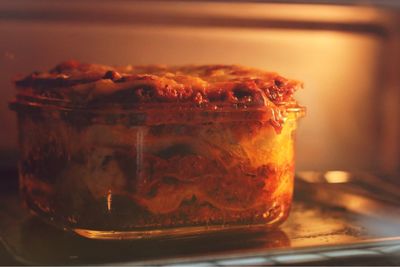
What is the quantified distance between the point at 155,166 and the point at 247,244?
14cm

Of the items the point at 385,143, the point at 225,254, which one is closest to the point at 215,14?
the point at 385,143

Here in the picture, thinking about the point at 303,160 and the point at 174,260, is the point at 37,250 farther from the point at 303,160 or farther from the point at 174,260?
the point at 303,160

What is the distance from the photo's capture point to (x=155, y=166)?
2.26 feet

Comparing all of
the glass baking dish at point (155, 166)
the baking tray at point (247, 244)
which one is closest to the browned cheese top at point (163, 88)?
the glass baking dish at point (155, 166)

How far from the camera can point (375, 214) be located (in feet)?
2.89

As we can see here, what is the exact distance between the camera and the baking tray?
0.62m

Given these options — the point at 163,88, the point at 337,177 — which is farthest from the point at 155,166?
the point at 337,177

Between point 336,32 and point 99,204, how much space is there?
2.19 feet

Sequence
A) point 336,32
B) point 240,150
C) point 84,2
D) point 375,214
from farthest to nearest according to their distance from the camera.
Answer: point 336,32, point 84,2, point 375,214, point 240,150

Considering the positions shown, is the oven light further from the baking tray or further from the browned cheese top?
the browned cheese top

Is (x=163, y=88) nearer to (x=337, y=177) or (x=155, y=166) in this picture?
(x=155, y=166)

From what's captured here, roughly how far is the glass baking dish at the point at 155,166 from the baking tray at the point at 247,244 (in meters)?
0.02

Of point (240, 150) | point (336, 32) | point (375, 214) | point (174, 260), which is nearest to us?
point (174, 260)

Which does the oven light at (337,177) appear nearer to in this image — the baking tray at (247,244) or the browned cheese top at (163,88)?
the baking tray at (247,244)
